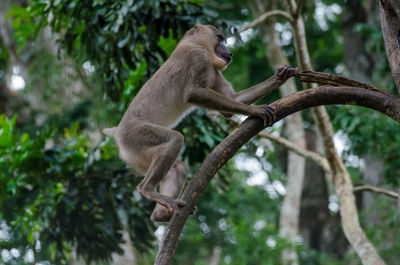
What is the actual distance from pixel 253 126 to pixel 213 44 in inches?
63.1

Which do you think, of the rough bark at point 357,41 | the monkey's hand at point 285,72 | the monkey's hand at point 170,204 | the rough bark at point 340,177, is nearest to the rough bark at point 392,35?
the monkey's hand at point 285,72

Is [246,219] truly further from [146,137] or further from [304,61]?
[146,137]

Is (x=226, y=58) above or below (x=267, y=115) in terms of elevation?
above

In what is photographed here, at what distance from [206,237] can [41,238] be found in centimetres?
473

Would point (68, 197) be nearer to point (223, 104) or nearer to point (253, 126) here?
point (223, 104)

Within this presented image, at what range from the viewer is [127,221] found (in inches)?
283

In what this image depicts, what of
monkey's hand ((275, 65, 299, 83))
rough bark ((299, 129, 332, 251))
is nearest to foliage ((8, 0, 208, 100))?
monkey's hand ((275, 65, 299, 83))

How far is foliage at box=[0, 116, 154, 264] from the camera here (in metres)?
7.10

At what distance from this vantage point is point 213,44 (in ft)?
17.3

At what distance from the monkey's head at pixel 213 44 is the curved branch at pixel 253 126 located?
127 centimetres

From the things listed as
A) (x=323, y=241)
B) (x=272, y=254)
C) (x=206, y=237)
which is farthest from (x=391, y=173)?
(x=323, y=241)

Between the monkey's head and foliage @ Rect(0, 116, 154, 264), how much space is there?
7.56ft

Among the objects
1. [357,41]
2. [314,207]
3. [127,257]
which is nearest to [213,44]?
[127,257]

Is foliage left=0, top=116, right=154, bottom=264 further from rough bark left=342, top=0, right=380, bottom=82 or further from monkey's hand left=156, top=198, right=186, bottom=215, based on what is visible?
rough bark left=342, top=0, right=380, bottom=82
